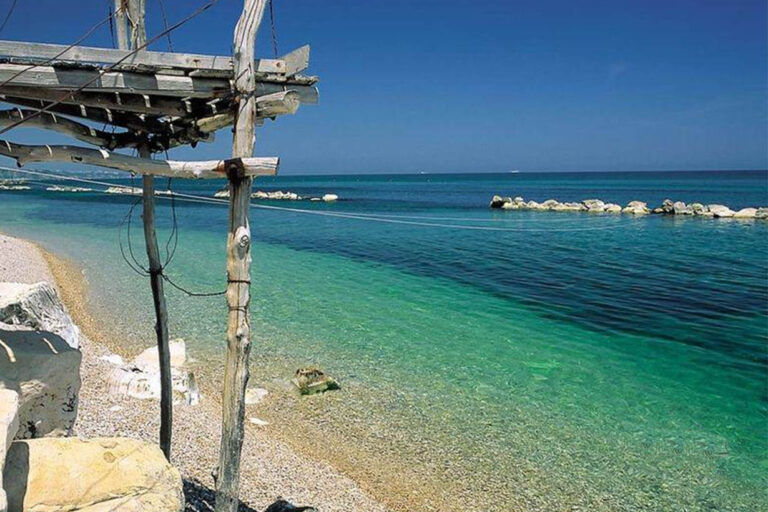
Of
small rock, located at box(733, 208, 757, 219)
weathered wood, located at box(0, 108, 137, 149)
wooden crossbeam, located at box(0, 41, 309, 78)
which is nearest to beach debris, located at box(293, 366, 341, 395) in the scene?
weathered wood, located at box(0, 108, 137, 149)

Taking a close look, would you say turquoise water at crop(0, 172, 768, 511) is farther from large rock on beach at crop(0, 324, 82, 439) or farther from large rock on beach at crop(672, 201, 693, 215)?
large rock on beach at crop(672, 201, 693, 215)

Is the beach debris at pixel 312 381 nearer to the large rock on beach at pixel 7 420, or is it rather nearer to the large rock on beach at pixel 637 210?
the large rock on beach at pixel 7 420

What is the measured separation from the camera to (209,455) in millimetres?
7090

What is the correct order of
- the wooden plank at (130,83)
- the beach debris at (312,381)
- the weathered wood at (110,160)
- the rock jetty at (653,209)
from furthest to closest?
the rock jetty at (653,209) < the beach debris at (312,381) < the weathered wood at (110,160) < the wooden plank at (130,83)

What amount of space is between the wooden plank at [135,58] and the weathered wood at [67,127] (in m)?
0.47

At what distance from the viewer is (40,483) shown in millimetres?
3580

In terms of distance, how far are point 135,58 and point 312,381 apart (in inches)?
267

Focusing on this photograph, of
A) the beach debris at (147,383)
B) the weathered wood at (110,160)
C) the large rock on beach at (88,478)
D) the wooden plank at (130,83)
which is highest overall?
the wooden plank at (130,83)

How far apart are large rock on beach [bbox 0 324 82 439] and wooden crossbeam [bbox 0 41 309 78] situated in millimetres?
2459

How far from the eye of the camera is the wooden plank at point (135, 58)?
13.1 feet

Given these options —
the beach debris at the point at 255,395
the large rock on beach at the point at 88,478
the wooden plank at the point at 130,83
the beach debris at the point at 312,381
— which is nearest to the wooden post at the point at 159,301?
the wooden plank at the point at 130,83

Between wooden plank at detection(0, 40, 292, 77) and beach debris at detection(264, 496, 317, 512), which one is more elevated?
wooden plank at detection(0, 40, 292, 77)

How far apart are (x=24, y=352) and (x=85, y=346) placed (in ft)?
23.2

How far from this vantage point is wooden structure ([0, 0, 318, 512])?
410 cm
